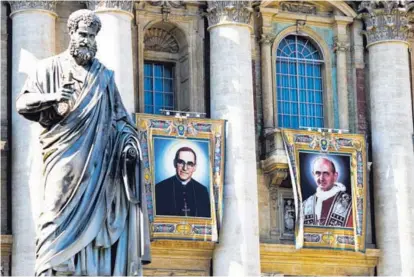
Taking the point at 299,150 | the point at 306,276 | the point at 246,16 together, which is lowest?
the point at 306,276

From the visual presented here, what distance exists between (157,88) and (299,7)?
463cm

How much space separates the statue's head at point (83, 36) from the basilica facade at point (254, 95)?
75.3ft

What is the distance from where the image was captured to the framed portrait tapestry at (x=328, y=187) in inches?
1614

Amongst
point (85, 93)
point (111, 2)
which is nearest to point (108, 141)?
point (85, 93)

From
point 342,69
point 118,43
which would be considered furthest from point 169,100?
point 342,69

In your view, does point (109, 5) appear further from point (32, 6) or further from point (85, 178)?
point (85, 178)

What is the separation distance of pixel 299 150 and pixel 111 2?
610 centimetres

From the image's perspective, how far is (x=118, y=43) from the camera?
3906cm

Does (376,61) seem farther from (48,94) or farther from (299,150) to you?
(48,94)

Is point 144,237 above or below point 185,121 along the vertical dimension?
below

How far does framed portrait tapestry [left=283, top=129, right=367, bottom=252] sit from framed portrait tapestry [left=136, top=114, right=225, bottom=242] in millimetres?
2224

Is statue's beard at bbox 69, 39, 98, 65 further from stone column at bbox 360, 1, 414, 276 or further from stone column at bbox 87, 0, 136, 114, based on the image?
stone column at bbox 360, 1, 414, 276

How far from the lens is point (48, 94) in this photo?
14.0 meters

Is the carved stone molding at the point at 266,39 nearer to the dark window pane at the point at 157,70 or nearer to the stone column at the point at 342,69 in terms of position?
the stone column at the point at 342,69
